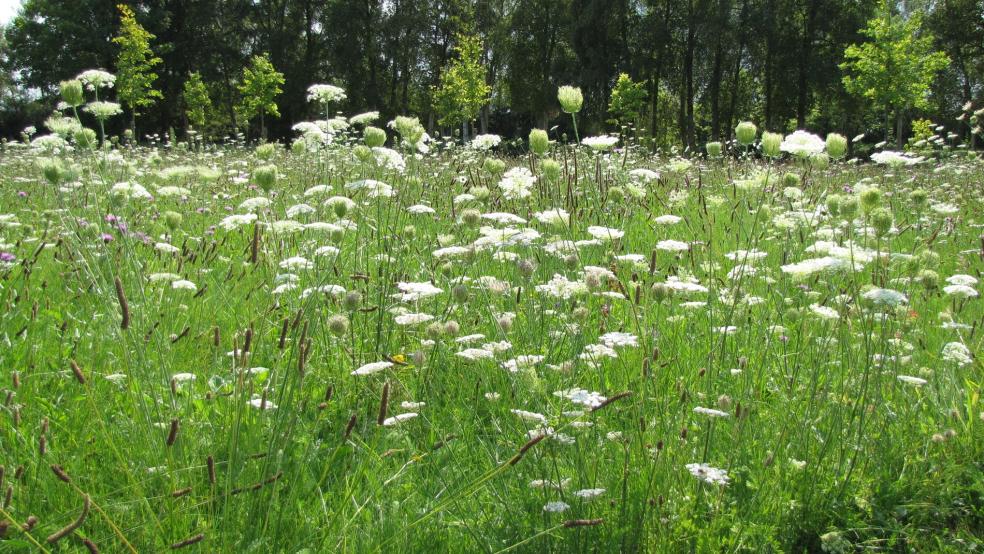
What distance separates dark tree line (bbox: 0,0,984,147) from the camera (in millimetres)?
31719

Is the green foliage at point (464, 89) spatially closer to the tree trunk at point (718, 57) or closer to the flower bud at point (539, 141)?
the tree trunk at point (718, 57)

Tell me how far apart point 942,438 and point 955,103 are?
51.4 m

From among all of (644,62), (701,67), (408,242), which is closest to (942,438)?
(408,242)

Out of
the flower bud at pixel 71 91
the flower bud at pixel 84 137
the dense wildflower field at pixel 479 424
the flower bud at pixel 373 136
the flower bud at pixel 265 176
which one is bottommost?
the dense wildflower field at pixel 479 424

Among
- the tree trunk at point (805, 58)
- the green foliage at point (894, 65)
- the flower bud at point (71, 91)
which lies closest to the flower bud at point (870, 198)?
the flower bud at point (71, 91)

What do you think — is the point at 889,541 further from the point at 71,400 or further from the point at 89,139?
the point at 89,139

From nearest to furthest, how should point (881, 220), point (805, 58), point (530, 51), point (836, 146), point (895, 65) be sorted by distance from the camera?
point (881, 220) < point (836, 146) < point (895, 65) < point (805, 58) < point (530, 51)

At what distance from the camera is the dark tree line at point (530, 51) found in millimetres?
31719

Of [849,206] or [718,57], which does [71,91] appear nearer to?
[849,206]

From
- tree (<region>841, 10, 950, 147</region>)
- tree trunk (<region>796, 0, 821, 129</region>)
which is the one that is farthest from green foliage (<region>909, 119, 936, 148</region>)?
tree trunk (<region>796, 0, 821, 129</region>)

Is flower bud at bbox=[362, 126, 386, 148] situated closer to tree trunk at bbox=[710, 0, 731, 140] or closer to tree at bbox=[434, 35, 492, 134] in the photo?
tree at bbox=[434, 35, 492, 134]

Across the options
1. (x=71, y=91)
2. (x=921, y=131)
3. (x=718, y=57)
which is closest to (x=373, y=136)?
(x=71, y=91)

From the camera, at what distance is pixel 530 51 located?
123 ft

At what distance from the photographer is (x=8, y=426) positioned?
5.83 feet
